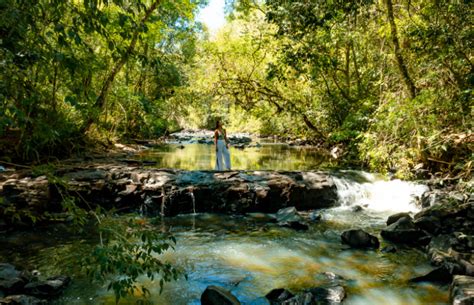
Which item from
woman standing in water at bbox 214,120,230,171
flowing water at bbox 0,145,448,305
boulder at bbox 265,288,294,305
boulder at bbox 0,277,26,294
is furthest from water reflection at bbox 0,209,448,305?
woman standing in water at bbox 214,120,230,171

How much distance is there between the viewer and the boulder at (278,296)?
457cm

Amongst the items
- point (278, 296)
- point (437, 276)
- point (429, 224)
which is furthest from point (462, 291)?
point (429, 224)

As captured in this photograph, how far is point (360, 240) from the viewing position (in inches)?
263

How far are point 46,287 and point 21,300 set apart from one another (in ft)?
1.66

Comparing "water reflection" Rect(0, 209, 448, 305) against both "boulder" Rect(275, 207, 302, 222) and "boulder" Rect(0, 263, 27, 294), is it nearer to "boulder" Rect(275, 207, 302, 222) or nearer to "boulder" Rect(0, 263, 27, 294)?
"boulder" Rect(275, 207, 302, 222)

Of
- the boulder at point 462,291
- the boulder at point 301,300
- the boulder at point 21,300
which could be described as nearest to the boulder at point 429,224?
the boulder at point 462,291

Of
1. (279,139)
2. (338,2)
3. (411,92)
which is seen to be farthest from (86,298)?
(279,139)

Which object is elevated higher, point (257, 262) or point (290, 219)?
point (290, 219)

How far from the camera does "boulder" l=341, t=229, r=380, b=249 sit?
6.66 metres

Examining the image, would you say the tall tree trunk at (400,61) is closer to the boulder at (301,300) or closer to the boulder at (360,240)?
the boulder at (360,240)

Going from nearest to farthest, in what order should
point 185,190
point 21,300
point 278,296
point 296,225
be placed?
point 21,300 < point 278,296 < point 296,225 < point 185,190

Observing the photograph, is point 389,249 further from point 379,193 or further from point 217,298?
point 379,193

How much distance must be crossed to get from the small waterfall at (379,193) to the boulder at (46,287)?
25.4 feet

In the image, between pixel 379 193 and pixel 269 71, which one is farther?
pixel 269 71
